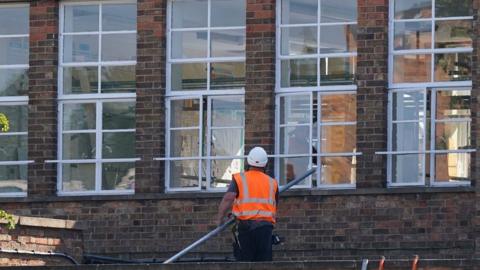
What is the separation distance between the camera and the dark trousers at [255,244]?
19.2 m

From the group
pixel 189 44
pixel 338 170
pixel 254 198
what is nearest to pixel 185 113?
pixel 189 44

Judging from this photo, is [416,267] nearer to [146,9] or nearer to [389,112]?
[389,112]

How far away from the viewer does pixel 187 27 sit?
24.3 metres

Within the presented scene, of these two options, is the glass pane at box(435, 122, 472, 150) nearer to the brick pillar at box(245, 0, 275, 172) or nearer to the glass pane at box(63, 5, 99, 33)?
the brick pillar at box(245, 0, 275, 172)

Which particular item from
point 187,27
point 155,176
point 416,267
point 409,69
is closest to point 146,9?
point 187,27

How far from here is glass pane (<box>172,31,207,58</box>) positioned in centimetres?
2423

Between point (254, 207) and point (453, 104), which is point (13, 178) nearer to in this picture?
point (453, 104)

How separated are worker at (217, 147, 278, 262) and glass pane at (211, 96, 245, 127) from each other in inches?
173

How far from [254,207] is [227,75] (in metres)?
4.99

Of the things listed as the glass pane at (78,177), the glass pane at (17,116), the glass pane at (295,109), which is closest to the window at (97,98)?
the glass pane at (78,177)

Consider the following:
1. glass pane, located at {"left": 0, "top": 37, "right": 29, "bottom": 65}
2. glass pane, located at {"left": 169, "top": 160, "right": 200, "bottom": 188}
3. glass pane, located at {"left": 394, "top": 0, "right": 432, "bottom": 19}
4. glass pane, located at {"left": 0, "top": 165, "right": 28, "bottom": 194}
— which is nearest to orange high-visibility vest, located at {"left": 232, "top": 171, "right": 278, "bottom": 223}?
glass pane, located at {"left": 394, "top": 0, "right": 432, "bottom": 19}

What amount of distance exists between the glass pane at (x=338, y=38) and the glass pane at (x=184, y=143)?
2114mm

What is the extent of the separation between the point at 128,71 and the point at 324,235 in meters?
3.65

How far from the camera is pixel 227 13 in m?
24.2
